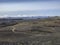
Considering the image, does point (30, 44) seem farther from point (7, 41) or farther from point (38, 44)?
point (7, 41)

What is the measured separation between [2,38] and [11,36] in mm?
592

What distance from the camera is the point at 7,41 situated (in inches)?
511

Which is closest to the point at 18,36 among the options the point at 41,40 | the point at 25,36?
the point at 25,36

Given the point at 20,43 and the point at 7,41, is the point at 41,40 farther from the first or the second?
the point at 7,41

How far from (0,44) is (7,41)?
2.51ft

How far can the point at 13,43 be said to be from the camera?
489 inches

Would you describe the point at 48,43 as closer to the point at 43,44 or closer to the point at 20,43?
the point at 43,44

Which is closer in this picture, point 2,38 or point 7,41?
point 7,41

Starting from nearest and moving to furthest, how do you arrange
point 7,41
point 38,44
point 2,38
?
point 38,44, point 7,41, point 2,38

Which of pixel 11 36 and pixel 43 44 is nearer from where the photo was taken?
pixel 43 44

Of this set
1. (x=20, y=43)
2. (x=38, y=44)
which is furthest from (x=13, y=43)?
(x=38, y=44)

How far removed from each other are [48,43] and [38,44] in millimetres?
544

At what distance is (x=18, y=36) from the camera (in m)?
14.5

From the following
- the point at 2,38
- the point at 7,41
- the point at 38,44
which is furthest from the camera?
the point at 2,38
